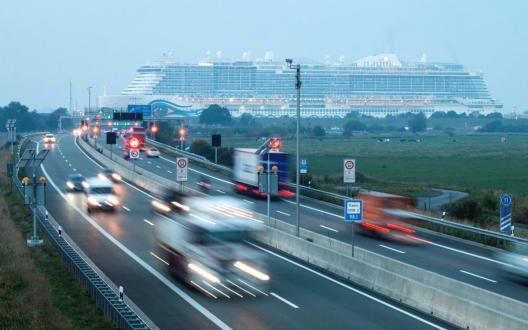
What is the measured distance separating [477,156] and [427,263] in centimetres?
7454

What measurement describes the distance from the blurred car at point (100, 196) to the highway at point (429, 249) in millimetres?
7016

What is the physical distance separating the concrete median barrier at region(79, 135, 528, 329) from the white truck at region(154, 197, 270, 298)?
9.51 ft

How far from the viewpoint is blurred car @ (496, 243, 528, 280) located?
2241 centimetres

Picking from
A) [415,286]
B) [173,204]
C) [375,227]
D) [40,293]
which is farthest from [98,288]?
[173,204]

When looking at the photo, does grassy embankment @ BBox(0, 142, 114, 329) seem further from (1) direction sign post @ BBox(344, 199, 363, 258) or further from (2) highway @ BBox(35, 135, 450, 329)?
(1) direction sign post @ BBox(344, 199, 363, 258)

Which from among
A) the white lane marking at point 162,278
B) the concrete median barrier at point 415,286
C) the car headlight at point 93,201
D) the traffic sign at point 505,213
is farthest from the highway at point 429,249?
the white lane marking at point 162,278

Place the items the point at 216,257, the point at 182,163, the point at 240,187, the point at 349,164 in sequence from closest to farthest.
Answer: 1. the point at 216,257
2. the point at 349,164
3. the point at 182,163
4. the point at 240,187

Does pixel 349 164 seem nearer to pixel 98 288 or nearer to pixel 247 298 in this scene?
pixel 247 298

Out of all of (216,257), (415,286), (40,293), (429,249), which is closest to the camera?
(415,286)

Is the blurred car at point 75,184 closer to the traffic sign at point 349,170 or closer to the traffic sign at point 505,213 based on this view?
the traffic sign at point 349,170

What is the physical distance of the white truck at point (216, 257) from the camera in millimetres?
20109

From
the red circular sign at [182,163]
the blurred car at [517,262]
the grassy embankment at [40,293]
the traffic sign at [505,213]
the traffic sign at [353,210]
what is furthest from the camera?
the red circular sign at [182,163]

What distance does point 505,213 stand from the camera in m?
32.1

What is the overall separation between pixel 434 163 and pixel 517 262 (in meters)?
65.1
